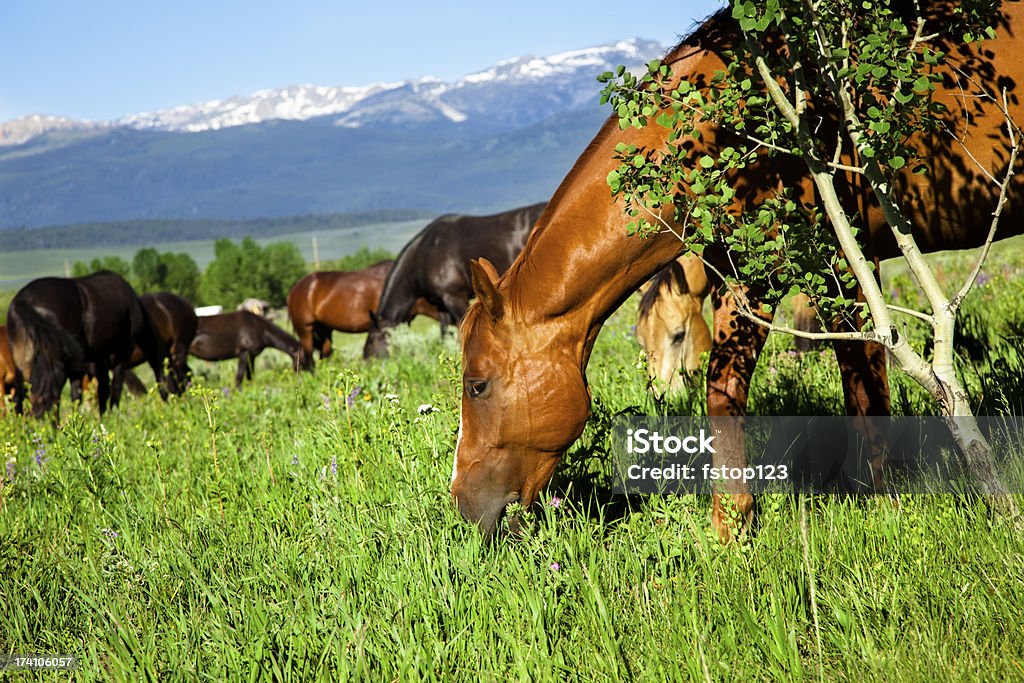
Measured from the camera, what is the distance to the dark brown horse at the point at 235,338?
23.6 metres

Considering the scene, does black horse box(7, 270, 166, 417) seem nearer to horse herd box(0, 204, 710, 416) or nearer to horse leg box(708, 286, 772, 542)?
horse herd box(0, 204, 710, 416)

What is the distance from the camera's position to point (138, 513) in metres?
A: 4.18

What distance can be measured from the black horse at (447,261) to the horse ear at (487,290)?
10.4 m

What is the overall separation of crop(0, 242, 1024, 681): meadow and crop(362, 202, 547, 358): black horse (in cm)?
955

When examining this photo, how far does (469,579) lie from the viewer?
2857 mm

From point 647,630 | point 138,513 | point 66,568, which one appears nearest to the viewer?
point 647,630

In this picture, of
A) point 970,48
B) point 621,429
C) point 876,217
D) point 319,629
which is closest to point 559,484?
point 621,429

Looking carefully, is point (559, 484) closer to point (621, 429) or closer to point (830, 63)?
point (621, 429)

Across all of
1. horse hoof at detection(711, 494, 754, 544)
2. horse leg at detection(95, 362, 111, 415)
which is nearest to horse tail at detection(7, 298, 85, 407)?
horse leg at detection(95, 362, 111, 415)

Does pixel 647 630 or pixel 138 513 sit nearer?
pixel 647 630

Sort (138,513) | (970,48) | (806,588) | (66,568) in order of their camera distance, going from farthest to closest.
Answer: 1. (138,513)
2. (66,568)
3. (970,48)
4. (806,588)

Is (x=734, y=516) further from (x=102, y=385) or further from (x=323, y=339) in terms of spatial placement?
(x=323, y=339)

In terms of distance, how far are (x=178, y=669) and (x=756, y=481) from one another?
2.29 metres

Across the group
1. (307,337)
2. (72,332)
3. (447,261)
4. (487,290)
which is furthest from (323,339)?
(487,290)
